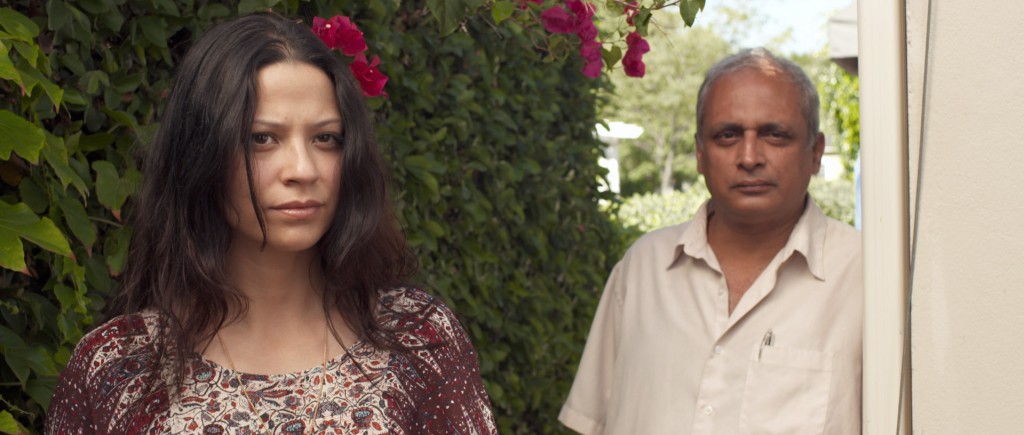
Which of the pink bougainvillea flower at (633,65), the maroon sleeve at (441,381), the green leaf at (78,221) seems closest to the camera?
the maroon sleeve at (441,381)

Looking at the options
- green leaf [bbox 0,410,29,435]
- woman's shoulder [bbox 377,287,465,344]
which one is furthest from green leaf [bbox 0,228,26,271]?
woman's shoulder [bbox 377,287,465,344]

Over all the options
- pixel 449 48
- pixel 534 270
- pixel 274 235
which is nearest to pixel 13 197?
pixel 274 235

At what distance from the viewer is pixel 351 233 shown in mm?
2051

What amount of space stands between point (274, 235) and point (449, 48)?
78.6 inches

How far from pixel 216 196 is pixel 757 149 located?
1.34 metres

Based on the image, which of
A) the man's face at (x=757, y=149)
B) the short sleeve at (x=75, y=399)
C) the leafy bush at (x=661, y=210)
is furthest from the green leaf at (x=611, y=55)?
the leafy bush at (x=661, y=210)

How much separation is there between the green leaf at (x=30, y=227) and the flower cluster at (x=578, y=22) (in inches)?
60.1

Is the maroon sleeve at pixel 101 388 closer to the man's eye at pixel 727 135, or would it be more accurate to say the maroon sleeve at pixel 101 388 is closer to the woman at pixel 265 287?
the woman at pixel 265 287

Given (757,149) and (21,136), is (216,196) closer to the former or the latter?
(21,136)

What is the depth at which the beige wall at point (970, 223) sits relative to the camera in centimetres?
181

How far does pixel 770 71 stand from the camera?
9.61ft

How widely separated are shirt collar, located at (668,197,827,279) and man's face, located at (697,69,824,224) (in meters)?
0.04

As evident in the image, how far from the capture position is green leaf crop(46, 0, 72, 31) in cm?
223

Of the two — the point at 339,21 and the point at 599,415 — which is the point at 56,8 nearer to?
the point at 339,21
